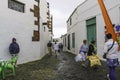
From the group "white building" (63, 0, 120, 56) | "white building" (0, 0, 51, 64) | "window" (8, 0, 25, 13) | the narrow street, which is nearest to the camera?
the narrow street

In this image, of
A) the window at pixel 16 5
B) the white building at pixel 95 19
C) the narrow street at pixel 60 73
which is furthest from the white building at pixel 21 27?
the white building at pixel 95 19

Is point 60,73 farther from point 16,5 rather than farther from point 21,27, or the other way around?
point 16,5

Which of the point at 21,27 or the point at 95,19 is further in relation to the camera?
the point at 95,19

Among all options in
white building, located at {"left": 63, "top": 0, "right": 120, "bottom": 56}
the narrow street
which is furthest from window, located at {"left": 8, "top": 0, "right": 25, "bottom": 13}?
white building, located at {"left": 63, "top": 0, "right": 120, "bottom": 56}

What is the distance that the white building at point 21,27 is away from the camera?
44.5 ft

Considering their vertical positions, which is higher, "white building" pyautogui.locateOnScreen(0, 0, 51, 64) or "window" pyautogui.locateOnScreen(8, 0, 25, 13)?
"window" pyautogui.locateOnScreen(8, 0, 25, 13)

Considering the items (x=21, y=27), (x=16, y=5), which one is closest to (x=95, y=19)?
(x=21, y=27)

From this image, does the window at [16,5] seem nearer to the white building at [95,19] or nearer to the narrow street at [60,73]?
the narrow street at [60,73]

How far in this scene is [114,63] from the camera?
8.18 metres

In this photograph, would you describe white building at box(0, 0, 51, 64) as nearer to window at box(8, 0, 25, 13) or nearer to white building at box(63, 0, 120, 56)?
window at box(8, 0, 25, 13)

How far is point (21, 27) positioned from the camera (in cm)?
1597

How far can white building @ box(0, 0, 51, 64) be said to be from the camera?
13555 millimetres

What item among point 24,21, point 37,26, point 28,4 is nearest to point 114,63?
point 24,21

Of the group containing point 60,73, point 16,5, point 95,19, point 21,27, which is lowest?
point 60,73
